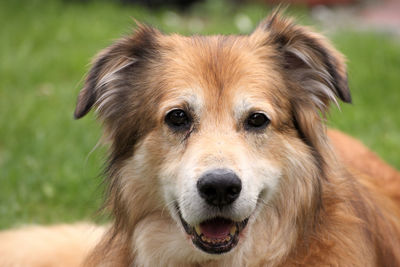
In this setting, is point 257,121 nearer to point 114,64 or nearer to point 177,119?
point 177,119

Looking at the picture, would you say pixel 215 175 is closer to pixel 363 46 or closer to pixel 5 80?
pixel 5 80

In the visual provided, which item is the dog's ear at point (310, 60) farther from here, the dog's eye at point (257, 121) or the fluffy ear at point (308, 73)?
the dog's eye at point (257, 121)

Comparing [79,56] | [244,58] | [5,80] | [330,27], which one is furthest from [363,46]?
[244,58]

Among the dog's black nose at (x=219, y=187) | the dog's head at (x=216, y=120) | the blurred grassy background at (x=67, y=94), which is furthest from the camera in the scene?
the blurred grassy background at (x=67, y=94)

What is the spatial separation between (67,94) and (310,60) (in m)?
4.39

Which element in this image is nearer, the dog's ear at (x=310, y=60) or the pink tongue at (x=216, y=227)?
the pink tongue at (x=216, y=227)

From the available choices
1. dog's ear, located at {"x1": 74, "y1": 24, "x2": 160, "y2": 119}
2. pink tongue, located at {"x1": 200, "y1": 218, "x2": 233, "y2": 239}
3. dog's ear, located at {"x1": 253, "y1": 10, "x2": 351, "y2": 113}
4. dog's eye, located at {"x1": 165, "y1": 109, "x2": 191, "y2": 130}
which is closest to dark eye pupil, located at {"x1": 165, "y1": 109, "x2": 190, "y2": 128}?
dog's eye, located at {"x1": 165, "y1": 109, "x2": 191, "y2": 130}

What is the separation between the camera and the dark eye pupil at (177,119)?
3406mm

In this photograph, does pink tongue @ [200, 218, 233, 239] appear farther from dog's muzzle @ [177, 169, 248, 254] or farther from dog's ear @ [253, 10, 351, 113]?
dog's ear @ [253, 10, 351, 113]

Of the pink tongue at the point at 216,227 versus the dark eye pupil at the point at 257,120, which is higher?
the dark eye pupil at the point at 257,120

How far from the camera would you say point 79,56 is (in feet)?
27.1

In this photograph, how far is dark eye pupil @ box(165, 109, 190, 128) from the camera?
3406 millimetres

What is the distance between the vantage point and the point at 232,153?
314 centimetres

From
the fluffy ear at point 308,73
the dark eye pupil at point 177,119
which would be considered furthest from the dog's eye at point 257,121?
the dark eye pupil at point 177,119
